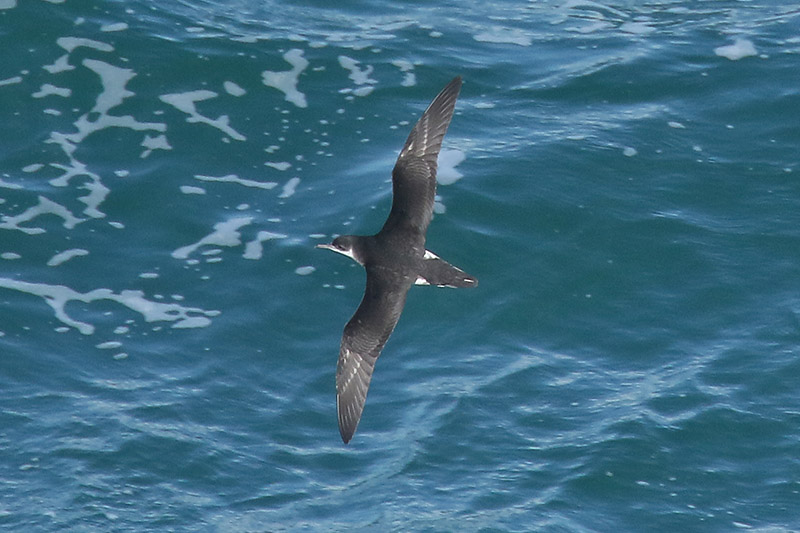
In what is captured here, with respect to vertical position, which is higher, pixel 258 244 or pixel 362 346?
pixel 258 244

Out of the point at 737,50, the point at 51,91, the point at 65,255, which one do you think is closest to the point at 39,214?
the point at 65,255

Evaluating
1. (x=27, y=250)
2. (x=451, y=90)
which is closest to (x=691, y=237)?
(x=451, y=90)

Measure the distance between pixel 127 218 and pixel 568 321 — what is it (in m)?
4.71

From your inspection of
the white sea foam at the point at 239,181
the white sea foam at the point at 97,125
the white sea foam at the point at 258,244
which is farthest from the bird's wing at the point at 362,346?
the white sea foam at the point at 97,125

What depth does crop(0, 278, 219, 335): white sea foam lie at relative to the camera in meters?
12.9

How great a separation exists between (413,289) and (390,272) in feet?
8.38

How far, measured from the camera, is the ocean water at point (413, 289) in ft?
37.6

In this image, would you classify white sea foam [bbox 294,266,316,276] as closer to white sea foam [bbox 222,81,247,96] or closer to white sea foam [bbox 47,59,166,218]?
white sea foam [bbox 47,59,166,218]

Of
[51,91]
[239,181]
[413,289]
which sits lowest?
[413,289]

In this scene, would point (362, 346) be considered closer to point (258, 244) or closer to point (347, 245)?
point (347, 245)

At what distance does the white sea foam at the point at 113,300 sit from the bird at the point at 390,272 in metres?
2.47

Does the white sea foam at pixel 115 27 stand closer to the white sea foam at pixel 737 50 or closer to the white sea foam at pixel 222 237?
the white sea foam at pixel 222 237

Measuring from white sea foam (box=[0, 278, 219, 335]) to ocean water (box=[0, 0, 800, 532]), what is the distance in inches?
1.4

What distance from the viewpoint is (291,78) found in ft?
51.6
